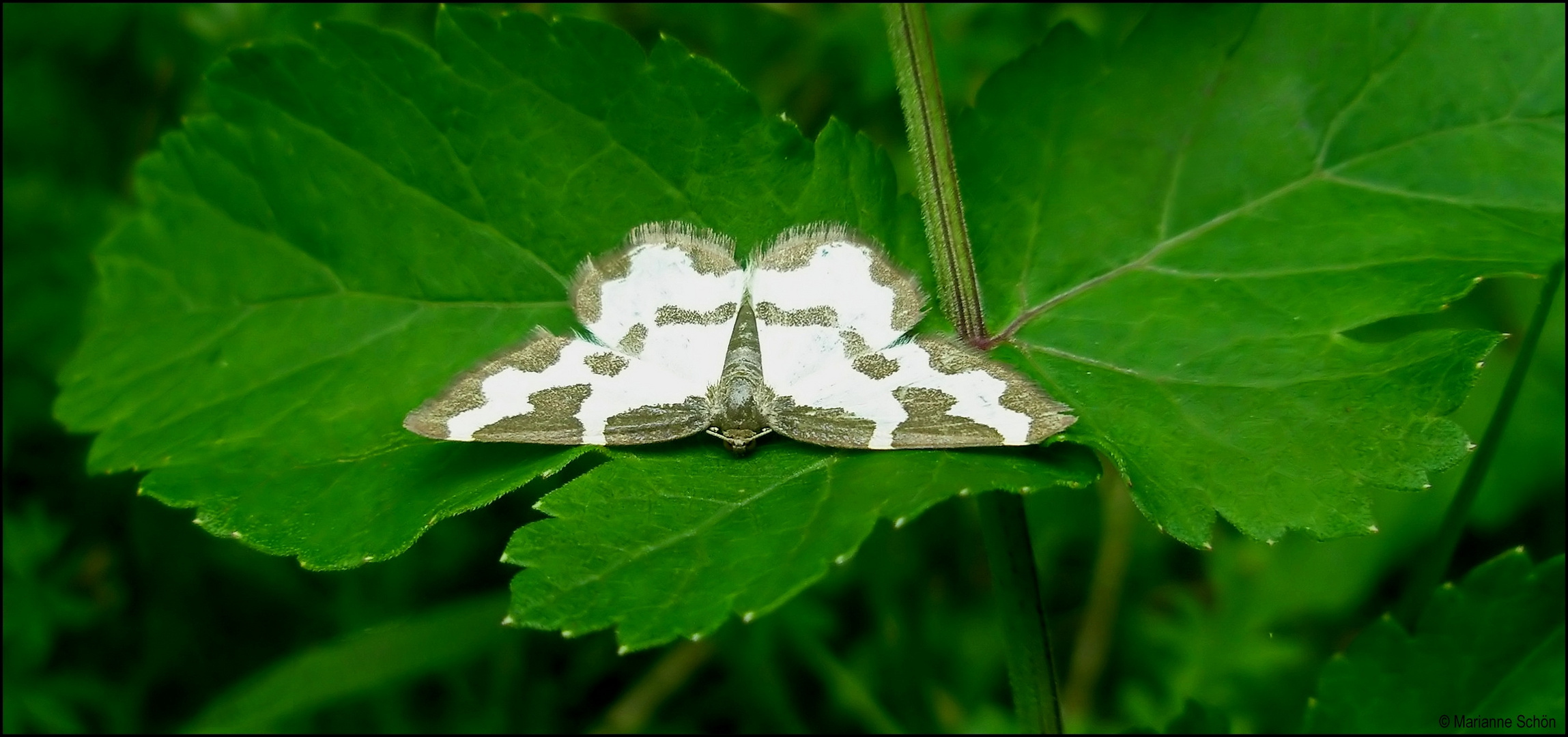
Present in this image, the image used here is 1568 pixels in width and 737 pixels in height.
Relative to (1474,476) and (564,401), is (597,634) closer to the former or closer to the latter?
(564,401)

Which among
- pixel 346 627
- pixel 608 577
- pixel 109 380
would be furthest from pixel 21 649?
pixel 608 577

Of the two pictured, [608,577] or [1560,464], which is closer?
[608,577]

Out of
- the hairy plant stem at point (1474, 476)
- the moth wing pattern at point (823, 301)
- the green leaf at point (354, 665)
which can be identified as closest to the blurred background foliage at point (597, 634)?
the green leaf at point (354, 665)

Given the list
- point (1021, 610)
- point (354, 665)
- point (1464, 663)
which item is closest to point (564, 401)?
point (1021, 610)

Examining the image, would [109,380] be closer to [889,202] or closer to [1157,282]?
[889,202]

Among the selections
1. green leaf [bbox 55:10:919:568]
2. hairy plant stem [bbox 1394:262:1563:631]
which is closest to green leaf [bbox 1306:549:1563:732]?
hairy plant stem [bbox 1394:262:1563:631]
